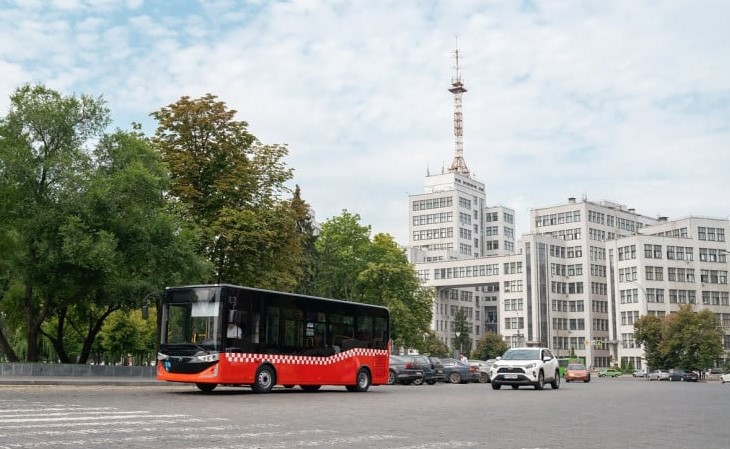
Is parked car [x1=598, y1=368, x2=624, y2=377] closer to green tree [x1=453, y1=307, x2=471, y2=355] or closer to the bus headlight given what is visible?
green tree [x1=453, y1=307, x2=471, y2=355]

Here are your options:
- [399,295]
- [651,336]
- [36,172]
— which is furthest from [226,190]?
[651,336]

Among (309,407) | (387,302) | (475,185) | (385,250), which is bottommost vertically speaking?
(309,407)

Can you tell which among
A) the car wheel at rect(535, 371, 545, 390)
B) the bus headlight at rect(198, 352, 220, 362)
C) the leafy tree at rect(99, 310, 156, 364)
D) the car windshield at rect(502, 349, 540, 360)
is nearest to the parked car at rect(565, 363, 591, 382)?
the car wheel at rect(535, 371, 545, 390)

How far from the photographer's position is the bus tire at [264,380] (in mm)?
25281

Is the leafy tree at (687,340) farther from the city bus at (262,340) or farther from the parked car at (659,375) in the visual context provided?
the city bus at (262,340)

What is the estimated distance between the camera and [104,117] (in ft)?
115

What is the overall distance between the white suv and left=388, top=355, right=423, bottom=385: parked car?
815cm

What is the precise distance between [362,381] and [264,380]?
5.09 meters

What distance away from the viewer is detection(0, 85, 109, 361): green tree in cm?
3178

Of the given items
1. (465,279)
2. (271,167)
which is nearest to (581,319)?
(465,279)

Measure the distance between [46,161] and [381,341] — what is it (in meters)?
14.9

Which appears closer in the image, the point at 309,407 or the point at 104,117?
the point at 309,407

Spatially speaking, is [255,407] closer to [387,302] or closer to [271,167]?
[271,167]

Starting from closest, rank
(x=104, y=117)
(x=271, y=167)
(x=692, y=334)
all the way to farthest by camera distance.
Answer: (x=104, y=117) < (x=271, y=167) < (x=692, y=334)
